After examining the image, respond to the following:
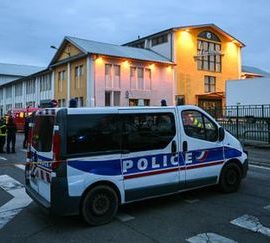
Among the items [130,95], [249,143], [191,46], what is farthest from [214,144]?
[191,46]

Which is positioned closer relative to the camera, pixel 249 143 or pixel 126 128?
pixel 126 128

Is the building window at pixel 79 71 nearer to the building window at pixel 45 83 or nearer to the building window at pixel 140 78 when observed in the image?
the building window at pixel 140 78

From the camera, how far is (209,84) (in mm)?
49281

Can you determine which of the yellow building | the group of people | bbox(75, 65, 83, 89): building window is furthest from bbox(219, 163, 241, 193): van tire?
the yellow building

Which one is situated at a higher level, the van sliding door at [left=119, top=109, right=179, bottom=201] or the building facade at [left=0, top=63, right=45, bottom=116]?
the building facade at [left=0, top=63, right=45, bottom=116]

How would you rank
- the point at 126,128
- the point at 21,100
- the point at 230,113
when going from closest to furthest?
the point at 126,128, the point at 230,113, the point at 21,100

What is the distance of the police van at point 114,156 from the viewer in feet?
20.7

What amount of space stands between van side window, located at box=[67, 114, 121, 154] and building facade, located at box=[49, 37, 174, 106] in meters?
32.5

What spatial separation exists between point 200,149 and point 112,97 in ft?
110

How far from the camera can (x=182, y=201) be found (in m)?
7.86

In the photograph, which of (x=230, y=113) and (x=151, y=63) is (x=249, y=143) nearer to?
(x=230, y=113)

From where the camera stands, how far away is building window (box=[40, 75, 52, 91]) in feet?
168

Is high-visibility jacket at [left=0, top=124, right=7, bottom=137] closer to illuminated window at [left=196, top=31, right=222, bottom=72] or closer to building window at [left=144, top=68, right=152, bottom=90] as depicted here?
building window at [left=144, top=68, right=152, bottom=90]

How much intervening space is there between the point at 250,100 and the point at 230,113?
6.67m
